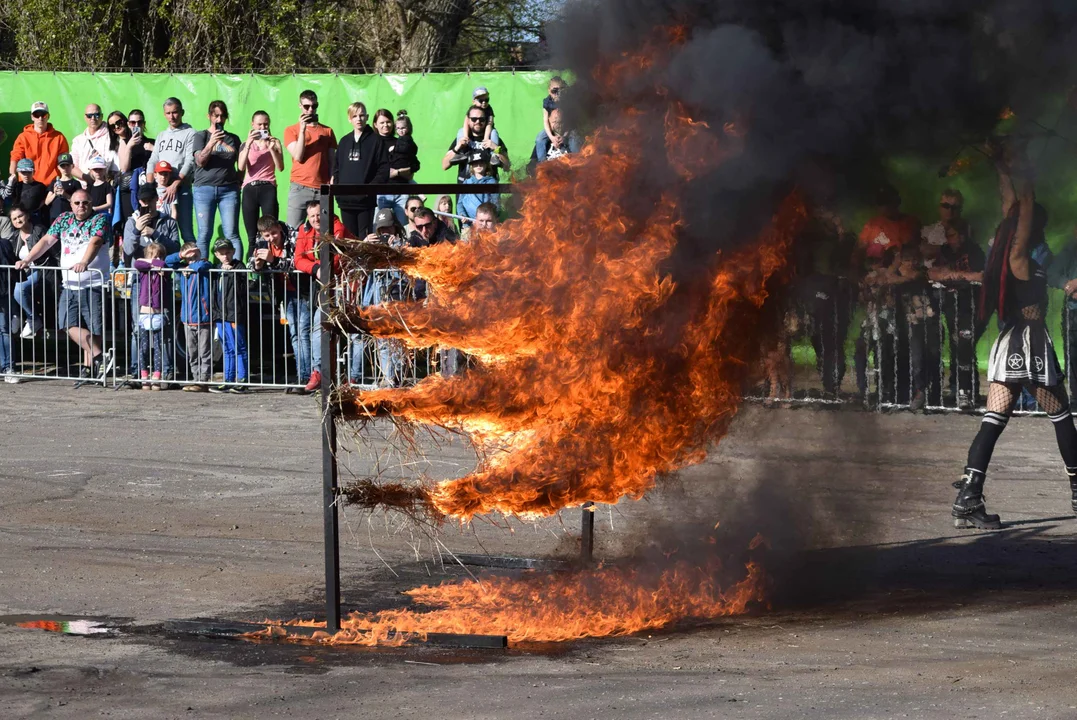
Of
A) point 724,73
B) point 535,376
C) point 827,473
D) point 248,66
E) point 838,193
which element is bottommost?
point 827,473

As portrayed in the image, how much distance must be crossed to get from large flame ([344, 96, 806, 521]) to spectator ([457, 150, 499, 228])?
22.7 ft

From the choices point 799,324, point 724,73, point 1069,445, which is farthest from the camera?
point 1069,445

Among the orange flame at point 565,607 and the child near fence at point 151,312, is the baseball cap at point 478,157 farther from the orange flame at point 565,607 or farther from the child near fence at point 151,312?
the orange flame at point 565,607

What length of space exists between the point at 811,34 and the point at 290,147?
433 inches

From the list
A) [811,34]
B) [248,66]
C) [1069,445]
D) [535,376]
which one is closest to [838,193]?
[811,34]

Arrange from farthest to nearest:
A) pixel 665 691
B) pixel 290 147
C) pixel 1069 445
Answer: pixel 290 147 → pixel 1069 445 → pixel 665 691

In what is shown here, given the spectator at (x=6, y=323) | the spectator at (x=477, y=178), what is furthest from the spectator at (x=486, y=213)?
the spectator at (x=6, y=323)

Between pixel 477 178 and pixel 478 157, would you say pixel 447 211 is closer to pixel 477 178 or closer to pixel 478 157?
pixel 477 178

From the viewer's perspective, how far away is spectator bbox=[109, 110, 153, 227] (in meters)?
17.3

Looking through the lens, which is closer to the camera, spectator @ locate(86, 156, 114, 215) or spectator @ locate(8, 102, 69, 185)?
spectator @ locate(86, 156, 114, 215)

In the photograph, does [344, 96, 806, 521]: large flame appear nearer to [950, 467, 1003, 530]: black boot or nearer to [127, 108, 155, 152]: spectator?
[950, 467, 1003, 530]: black boot

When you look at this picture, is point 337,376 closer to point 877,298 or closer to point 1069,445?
point 1069,445

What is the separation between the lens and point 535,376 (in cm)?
673

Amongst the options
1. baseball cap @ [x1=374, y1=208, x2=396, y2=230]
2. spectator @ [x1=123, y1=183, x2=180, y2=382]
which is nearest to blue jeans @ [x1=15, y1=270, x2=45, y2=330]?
spectator @ [x1=123, y1=183, x2=180, y2=382]
